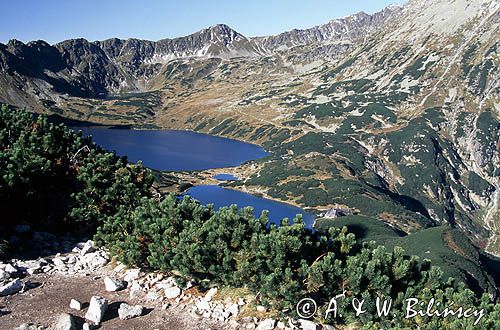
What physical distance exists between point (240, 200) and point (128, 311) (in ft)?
528

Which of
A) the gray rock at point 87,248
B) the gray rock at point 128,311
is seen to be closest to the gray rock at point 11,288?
the gray rock at point 87,248

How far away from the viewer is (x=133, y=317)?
19922 millimetres

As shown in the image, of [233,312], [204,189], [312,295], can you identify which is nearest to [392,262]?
[312,295]

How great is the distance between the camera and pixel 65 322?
18297 millimetres

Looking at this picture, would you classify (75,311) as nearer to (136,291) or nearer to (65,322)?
(65,322)

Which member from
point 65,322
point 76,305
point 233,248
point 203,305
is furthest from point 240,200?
point 65,322

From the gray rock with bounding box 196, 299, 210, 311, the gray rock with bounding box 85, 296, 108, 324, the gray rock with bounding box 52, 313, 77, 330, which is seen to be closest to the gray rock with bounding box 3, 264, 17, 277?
the gray rock with bounding box 52, 313, 77, 330

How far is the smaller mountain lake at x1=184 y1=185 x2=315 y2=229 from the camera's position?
171750 millimetres

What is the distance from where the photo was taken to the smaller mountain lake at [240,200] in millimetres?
171750

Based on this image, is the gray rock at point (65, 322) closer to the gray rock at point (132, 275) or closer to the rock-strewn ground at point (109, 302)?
the rock-strewn ground at point (109, 302)

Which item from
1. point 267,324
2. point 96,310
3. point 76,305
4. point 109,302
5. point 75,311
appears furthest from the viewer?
point 109,302

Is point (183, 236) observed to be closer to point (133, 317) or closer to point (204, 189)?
point (133, 317)

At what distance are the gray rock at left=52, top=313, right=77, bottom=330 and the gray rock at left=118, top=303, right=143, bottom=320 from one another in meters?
1.95

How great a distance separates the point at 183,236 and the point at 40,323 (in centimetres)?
733
